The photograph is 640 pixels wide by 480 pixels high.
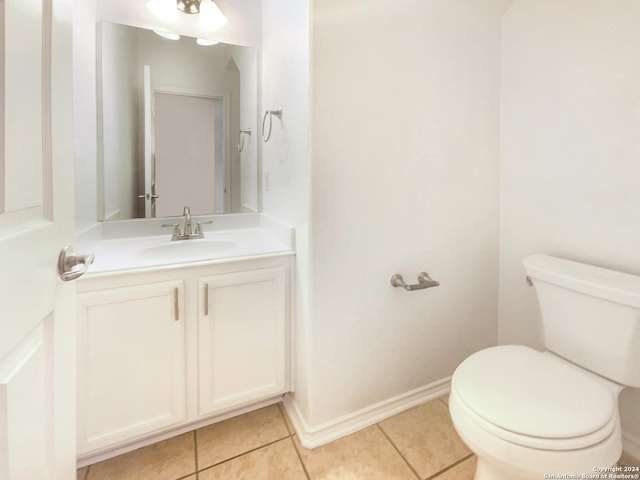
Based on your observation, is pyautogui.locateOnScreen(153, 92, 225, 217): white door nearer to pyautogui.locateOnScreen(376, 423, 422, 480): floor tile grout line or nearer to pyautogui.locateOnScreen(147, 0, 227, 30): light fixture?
pyautogui.locateOnScreen(147, 0, 227, 30): light fixture

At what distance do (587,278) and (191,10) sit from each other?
2.16 meters

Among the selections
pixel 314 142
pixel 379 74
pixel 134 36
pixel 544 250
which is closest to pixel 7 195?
pixel 314 142

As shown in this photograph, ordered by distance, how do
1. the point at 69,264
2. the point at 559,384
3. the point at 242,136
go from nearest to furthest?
the point at 69,264
the point at 559,384
the point at 242,136

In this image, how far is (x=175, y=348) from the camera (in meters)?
1.27

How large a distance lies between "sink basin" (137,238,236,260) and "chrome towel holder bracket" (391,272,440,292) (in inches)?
31.7

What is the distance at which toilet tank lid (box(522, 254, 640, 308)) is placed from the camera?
1.07 m

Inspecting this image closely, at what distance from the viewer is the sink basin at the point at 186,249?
4.95 ft

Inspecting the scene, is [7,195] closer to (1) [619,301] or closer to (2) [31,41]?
(2) [31,41]

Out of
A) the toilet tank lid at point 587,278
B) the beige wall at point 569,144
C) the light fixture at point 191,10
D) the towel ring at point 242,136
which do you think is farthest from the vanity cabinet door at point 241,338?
the light fixture at point 191,10

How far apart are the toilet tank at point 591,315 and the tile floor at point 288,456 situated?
23.6 inches

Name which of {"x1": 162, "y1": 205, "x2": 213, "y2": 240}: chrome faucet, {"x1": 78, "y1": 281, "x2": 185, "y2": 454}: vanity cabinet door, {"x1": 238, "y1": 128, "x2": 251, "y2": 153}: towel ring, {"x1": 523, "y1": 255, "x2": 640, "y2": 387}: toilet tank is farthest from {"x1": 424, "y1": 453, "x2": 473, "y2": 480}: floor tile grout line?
{"x1": 238, "y1": 128, "x2": 251, "y2": 153}: towel ring

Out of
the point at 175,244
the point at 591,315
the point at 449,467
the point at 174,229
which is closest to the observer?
the point at 591,315

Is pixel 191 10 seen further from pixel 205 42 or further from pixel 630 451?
pixel 630 451

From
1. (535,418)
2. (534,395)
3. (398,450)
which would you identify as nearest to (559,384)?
(534,395)
